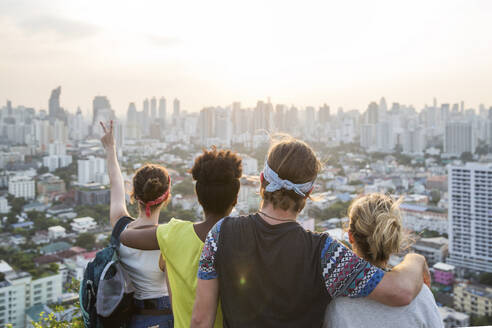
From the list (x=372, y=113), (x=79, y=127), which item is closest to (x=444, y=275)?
(x=79, y=127)

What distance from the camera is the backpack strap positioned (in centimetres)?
83

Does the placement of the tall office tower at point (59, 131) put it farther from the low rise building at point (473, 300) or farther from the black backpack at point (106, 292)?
the black backpack at point (106, 292)

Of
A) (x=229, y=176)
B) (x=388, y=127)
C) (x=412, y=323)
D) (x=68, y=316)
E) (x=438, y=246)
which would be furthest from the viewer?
(x=388, y=127)

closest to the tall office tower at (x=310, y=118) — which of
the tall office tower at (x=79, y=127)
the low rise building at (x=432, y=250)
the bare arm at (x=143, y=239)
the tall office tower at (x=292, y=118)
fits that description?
the tall office tower at (x=292, y=118)

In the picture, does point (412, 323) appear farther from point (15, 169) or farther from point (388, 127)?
point (388, 127)

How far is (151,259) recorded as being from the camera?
82 centimetres

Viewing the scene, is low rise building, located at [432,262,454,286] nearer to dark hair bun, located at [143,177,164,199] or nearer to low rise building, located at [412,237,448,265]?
low rise building, located at [412,237,448,265]

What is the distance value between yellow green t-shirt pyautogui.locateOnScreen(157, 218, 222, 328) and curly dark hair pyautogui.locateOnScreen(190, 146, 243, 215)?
52mm

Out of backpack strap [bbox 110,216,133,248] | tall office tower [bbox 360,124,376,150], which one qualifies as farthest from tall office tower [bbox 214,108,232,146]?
backpack strap [bbox 110,216,133,248]

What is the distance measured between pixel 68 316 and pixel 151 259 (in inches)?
21.7

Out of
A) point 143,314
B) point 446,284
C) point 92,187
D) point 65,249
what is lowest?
point 446,284

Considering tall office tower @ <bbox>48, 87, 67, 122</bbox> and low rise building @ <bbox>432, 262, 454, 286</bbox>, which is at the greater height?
tall office tower @ <bbox>48, 87, 67, 122</bbox>

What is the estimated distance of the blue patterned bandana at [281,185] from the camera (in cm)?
57

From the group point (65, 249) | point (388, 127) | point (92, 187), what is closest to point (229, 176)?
point (65, 249)
